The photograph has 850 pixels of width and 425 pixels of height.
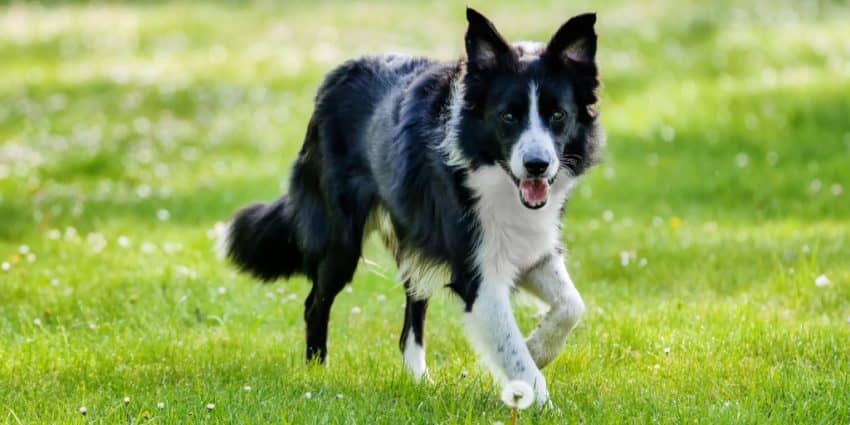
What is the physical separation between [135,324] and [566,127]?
2.86 metres

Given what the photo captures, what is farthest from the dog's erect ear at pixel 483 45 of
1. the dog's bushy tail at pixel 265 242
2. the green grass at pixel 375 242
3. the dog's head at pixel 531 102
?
the dog's bushy tail at pixel 265 242

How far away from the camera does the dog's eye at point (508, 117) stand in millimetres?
5059

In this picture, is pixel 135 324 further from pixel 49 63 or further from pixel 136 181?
pixel 49 63

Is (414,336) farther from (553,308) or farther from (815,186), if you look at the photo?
(815,186)

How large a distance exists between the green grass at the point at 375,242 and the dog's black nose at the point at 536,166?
3.14 feet

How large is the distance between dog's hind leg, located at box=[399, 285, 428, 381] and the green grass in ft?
0.35

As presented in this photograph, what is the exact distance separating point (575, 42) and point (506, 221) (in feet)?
2.66

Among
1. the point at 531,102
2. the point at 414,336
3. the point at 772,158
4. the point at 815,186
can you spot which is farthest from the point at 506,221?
the point at 772,158

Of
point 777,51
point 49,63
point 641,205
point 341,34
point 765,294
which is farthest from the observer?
point 341,34

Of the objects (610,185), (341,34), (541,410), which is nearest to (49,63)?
(341,34)

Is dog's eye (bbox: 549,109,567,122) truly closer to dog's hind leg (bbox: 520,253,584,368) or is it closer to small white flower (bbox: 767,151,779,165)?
dog's hind leg (bbox: 520,253,584,368)

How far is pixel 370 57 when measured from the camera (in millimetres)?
6359

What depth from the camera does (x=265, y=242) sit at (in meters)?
6.64

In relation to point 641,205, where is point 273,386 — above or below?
above
